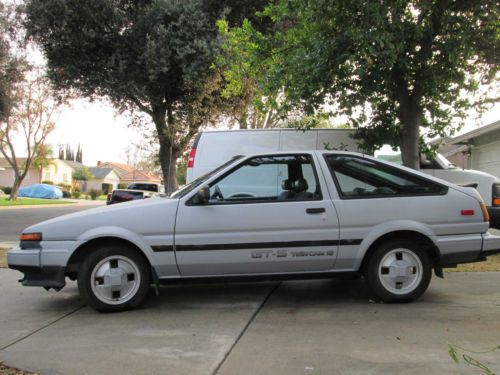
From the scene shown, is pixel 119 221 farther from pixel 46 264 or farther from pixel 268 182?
pixel 268 182

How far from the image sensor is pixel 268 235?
17.1ft

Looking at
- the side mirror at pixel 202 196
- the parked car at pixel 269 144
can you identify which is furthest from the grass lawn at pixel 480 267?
the side mirror at pixel 202 196

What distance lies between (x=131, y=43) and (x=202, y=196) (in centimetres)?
1144

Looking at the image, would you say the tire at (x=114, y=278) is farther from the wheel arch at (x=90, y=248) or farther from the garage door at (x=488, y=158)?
the garage door at (x=488, y=158)

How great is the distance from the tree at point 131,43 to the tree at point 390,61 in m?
5.87

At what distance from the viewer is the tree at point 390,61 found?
692 centimetres

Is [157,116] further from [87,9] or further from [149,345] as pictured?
[149,345]

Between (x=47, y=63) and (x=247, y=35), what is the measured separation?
930 centimetres

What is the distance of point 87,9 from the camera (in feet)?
47.4

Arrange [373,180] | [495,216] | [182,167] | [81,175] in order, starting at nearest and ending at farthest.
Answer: [373,180] < [495,216] < [182,167] < [81,175]

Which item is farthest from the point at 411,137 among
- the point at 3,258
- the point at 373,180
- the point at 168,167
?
the point at 168,167

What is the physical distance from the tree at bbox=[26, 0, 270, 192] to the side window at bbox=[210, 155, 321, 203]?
31.4ft

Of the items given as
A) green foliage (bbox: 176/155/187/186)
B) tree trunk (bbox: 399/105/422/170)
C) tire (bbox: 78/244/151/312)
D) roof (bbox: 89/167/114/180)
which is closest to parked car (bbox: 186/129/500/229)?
tree trunk (bbox: 399/105/422/170)

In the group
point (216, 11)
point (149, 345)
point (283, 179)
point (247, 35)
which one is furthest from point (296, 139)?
point (216, 11)
